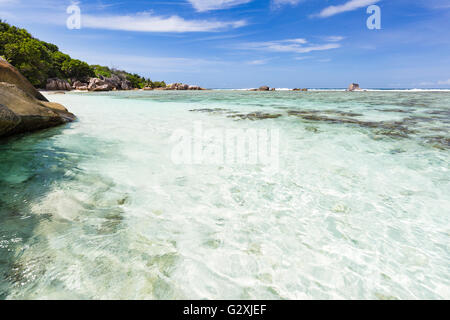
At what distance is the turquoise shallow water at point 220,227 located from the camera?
1640 mm

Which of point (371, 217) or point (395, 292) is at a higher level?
point (371, 217)

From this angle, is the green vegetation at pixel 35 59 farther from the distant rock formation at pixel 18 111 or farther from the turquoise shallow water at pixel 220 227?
the turquoise shallow water at pixel 220 227

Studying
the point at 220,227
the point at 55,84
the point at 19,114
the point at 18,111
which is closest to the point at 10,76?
the point at 18,111

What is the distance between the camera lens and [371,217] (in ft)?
8.16

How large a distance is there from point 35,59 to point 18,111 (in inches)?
1684

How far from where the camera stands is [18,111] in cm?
522

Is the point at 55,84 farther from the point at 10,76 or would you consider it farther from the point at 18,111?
the point at 18,111

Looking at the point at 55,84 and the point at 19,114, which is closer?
the point at 19,114

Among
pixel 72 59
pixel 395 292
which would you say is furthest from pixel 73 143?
pixel 72 59

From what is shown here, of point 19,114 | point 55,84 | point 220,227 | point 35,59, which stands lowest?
point 220,227

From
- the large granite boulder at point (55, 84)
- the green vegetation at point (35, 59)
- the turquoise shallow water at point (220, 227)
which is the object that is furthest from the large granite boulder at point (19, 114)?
the large granite boulder at point (55, 84)

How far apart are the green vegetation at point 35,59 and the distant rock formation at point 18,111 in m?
38.2

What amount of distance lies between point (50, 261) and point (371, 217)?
3107mm
